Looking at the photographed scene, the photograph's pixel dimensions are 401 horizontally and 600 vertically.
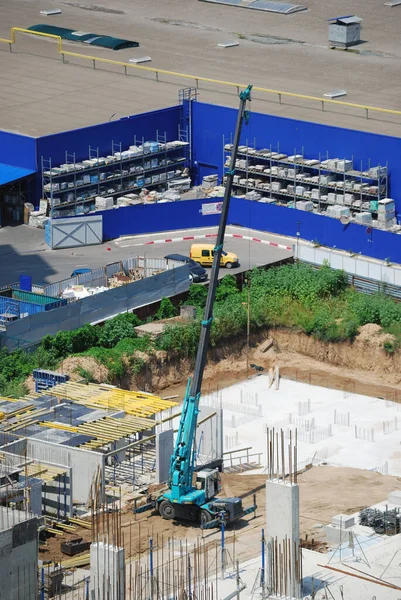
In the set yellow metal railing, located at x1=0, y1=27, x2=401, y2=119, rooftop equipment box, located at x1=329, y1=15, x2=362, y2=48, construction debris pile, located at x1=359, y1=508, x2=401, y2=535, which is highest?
rooftop equipment box, located at x1=329, y1=15, x2=362, y2=48

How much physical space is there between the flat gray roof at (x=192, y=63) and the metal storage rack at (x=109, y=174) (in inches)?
118

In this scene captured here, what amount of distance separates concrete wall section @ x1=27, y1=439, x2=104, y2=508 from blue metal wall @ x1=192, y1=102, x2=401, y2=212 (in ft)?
113

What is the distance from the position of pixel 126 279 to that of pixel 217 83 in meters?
24.9

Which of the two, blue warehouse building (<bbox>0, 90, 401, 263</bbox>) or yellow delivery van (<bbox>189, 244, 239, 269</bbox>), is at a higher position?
blue warehouse building (<bbox>0, 90, 401, 263</bbox>)

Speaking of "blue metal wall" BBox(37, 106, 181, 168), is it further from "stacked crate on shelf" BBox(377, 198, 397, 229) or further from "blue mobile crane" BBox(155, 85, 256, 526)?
"blue mobile crane" BBox(155, 85, 256, 526)

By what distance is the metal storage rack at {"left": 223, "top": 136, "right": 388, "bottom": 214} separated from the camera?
307 feet

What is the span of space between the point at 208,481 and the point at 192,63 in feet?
175

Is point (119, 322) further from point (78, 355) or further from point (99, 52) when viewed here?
point (99, 52)

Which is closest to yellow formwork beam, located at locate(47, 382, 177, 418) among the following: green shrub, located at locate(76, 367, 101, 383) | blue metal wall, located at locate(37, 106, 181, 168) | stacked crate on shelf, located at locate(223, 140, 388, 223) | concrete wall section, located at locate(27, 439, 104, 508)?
green shrub, located at locate(76, 367, 101, 383)

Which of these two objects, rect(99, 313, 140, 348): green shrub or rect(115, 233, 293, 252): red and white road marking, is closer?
rect(99, 313, 140, 348): green shrub

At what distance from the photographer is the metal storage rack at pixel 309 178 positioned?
307 ft

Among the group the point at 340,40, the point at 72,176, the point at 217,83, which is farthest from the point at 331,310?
the point at 340,40

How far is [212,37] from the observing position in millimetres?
118938

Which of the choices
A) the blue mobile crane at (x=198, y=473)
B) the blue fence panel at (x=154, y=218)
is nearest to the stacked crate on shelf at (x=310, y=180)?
the blue fence panel at (x=154, y=218)
